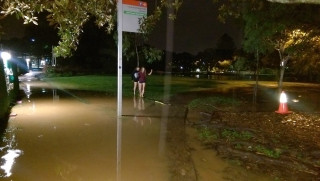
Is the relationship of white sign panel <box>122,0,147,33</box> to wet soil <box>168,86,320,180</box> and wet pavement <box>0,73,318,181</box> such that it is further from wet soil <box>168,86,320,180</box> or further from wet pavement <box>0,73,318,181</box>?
wet soil <box>168,86,320,180</box>

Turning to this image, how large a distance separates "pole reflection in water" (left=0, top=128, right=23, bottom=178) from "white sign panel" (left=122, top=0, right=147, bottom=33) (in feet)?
17.4

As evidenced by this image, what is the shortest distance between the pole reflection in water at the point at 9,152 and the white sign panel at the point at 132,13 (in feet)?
17.4

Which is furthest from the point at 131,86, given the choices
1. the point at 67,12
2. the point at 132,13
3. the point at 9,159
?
the point at 67,12

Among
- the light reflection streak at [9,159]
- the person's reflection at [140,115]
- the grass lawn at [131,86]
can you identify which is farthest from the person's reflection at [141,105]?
the light reflection streak at [9,159]

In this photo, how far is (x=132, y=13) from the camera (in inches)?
510

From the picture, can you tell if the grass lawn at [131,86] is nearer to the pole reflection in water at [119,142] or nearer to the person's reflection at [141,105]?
the person's reflection at [141,105]

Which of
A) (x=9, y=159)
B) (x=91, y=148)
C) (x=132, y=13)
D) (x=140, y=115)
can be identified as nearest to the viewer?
(x=9, y=159)

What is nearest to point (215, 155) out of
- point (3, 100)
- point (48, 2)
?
point (48, 2)

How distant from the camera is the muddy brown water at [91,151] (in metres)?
6.93

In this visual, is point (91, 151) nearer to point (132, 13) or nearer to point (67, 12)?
point (67, 12)

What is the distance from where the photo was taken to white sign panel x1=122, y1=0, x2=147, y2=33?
12867 mm

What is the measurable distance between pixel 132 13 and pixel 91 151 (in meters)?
6.15

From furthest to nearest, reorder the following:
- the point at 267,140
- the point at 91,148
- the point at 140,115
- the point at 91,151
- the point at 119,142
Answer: the point at 140,115, the point at 267,140, the point at 119,142, the point at 91,148, the point at 91,151

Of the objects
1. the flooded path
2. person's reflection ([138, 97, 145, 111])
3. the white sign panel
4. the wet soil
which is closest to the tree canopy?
the flooded path
